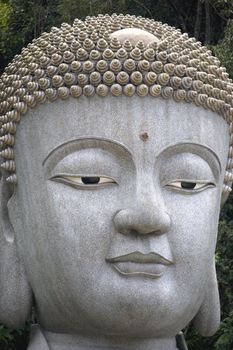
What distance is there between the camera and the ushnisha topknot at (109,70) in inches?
164

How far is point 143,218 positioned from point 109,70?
0.72 metres

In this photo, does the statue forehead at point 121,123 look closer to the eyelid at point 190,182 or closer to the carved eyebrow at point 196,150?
the carved eyebrow at point 196,150

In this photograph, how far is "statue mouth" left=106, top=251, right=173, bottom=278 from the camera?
4.07m

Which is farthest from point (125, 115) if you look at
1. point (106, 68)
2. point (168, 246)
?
point (168, 246)

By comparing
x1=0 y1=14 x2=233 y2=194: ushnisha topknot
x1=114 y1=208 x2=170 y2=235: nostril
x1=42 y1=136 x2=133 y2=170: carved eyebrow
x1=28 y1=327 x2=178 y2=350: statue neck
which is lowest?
x1=28 y1=327 x2=178 y2=350: statue neck

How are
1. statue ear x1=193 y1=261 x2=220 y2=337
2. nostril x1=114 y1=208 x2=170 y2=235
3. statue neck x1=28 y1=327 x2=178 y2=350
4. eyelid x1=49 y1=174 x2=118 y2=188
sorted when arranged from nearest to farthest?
nostril x1=114 y1=208 x2=170 y2=235 → eyelid x1=49 y1=174 x2=118 y2=188 → statue neck x1=28 y1=327 x2=178 y2=350 → statue ear x1=193 y1=261 x2=220 y2=337

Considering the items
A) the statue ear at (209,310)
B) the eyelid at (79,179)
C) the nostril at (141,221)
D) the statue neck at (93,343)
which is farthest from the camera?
the statue ear at (209,310)

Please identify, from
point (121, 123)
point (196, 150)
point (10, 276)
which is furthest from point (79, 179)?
point (10, 276)

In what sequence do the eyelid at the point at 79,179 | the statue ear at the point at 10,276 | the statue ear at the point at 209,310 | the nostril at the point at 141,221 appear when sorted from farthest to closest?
the statue ear at the point at 209,310 → the statue ear at the point at 10,276 → the eyelid at the point at 79,179 → the nostril at the point at 141,221

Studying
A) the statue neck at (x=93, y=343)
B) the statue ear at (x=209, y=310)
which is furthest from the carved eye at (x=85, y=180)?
the statue ear at (x=209, y=310)

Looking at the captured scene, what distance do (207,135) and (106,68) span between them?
576 millimetres

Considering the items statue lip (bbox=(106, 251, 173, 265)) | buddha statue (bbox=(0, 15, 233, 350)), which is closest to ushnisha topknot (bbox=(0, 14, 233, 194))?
buddha statue (bbox=(0, 15, 233, 350))

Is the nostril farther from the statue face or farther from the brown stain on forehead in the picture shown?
the brown stain on forehead

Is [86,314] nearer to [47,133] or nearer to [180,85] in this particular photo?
[47,133]
